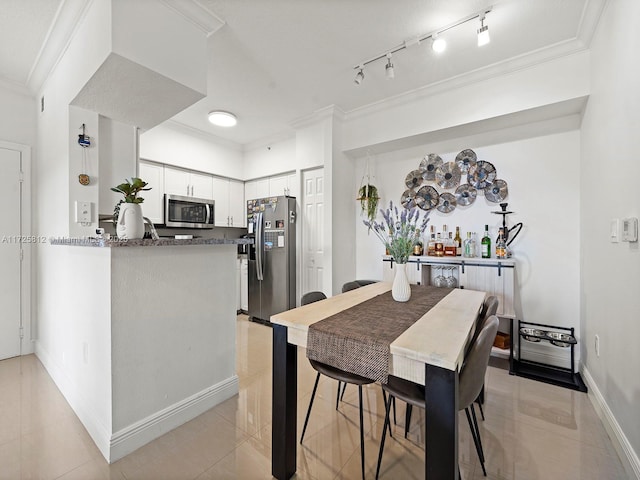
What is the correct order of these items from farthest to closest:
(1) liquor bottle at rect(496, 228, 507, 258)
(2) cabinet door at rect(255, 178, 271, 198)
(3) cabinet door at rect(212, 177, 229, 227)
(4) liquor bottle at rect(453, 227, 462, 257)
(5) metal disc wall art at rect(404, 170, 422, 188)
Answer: (2) cabinet door at rect(255, 178, 271, 198)
(3) cabinet door at rect(212, 177, 229, 227)
(5) metal disc wall art at rect(404, 170, 422, 188)
(4) liquor bottle at rect(453, 227, 462, 257)
(1) liquor bottle at rect(496, 228, 507, 258)

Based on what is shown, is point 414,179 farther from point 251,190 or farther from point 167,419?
point 167,419

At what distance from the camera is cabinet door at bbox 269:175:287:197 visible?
450 cm

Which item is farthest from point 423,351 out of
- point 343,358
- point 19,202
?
point 19,202

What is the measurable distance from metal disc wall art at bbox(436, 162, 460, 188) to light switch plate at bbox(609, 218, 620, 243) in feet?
5.09

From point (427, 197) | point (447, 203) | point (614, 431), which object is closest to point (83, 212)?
point (427, 197)

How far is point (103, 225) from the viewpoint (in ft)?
8.73

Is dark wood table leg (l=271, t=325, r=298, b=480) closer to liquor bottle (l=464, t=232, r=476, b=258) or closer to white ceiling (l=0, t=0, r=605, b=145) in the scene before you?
white ceiling (l=0, t=0, r=605, b=145)

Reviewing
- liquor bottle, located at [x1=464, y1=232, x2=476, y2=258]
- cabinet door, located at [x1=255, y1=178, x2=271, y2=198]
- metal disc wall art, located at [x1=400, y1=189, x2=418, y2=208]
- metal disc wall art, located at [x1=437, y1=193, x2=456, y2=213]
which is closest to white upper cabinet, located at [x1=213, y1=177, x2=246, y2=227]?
cabinet door, located at [x1=255, y1=178, x2=271, y2=198]

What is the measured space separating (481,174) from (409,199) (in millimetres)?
799

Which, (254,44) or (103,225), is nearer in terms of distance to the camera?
(254,44)

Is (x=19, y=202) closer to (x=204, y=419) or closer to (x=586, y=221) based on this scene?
(x=204, y=419)

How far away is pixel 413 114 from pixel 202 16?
2188mm

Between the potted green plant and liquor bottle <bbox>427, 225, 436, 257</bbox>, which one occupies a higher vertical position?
the potted green plant

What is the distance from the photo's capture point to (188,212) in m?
4.12
